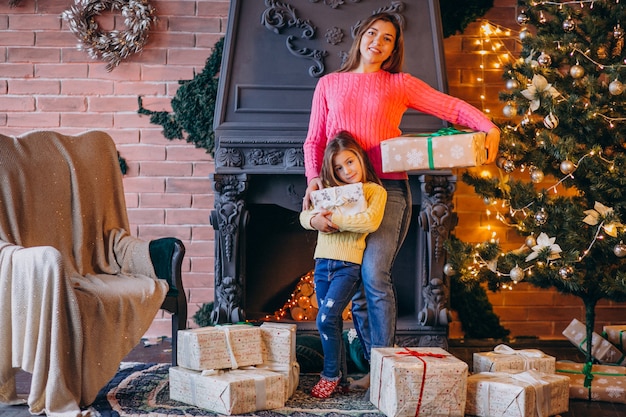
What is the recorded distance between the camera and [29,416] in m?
2.62

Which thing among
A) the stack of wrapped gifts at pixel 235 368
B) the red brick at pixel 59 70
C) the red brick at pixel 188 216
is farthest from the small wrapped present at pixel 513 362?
the red brick at pixel 59 70

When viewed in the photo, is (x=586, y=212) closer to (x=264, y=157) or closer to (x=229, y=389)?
(x=264, y=157)

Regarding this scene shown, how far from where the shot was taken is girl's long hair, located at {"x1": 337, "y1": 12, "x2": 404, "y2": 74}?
288 centimetres

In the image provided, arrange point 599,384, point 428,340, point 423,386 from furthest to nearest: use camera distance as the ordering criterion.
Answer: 1. point 428,340
2. point 599,384
3. point 423,386

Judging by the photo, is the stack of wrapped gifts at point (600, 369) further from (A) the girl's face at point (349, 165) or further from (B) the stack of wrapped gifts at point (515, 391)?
(A) the girl's face at point (349, 165)

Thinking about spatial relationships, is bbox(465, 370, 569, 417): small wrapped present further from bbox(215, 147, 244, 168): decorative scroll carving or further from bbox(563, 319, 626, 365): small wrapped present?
bbox(215, 147, 244, 168): decorative scroll carving

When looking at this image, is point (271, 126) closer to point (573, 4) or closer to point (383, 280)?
point (383, 280)

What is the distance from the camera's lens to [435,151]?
8.83 feet

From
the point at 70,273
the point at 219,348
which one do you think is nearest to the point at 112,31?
the point at 70,273

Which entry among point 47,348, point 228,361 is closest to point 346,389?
point 228,361

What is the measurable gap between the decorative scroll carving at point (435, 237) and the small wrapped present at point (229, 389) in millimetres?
1033

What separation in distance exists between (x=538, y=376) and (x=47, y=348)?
1813mm

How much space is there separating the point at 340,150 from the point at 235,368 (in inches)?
36.7

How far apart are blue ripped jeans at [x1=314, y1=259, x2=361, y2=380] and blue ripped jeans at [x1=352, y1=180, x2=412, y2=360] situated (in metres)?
0.06
